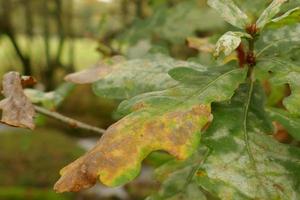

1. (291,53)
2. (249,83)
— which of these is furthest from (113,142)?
(291,53)

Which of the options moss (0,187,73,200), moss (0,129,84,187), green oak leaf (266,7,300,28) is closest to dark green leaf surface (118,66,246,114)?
green oak leaf (266,7,300,28)

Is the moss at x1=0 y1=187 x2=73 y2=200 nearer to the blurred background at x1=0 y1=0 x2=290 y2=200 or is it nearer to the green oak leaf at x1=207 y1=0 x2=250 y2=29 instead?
the blurred background at x1=0 y1=0 x2=290 y2=200

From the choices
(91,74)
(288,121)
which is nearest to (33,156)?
(91,74)

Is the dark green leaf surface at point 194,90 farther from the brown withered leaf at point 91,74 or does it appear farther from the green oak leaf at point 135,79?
the brown withered leaf at point 91,74

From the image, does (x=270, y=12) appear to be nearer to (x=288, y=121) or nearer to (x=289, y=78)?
(x=289, y=78)

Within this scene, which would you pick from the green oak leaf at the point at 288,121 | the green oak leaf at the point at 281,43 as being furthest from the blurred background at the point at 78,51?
the green oak leaf at the point at 288,121
